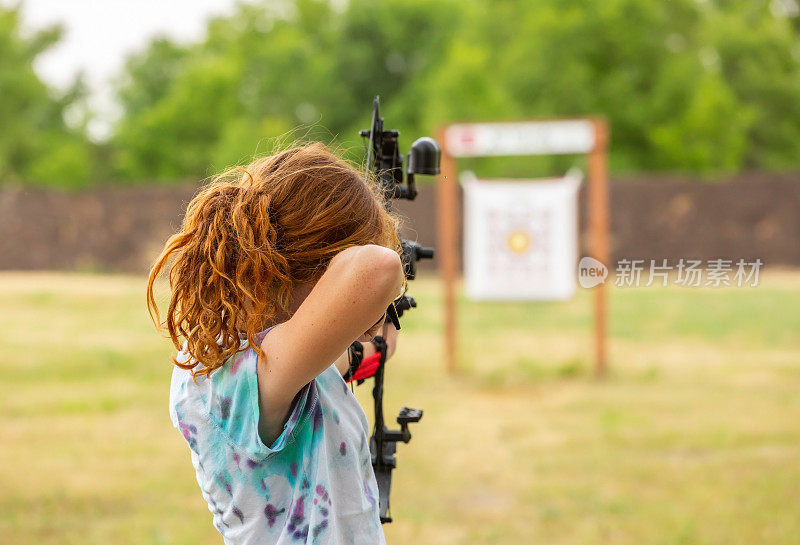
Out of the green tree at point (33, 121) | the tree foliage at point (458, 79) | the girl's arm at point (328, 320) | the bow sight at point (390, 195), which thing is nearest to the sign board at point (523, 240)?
the bow sight at point (390, 195)

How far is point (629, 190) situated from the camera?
55.3ft

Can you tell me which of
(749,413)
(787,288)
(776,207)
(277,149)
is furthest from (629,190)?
(277,149)

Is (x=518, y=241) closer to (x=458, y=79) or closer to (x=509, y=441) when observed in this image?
(x=509, y=441)

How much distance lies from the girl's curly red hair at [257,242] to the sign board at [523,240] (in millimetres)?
6132

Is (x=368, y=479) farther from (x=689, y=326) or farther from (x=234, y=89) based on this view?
(x=234, y=89)

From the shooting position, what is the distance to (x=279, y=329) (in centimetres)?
125

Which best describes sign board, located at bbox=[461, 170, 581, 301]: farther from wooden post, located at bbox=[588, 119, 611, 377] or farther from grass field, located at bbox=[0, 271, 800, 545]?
grass field, located at bbox=[0, 271, 800, 545]

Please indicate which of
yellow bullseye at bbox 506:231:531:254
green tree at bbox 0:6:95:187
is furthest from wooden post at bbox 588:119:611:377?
green tree at bbox 0:6:95:187

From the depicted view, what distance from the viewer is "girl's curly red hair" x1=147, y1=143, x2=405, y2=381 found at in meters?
1.24

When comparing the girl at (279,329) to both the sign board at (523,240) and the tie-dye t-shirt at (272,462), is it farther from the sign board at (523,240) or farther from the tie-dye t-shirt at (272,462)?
the sign board at (523,240)

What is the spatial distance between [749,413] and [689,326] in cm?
470

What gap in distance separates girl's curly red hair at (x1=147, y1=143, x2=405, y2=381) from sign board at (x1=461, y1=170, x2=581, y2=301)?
613cm

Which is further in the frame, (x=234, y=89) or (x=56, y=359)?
(x=234, y=89)

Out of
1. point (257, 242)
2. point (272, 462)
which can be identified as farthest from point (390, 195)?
point (272, 462)
